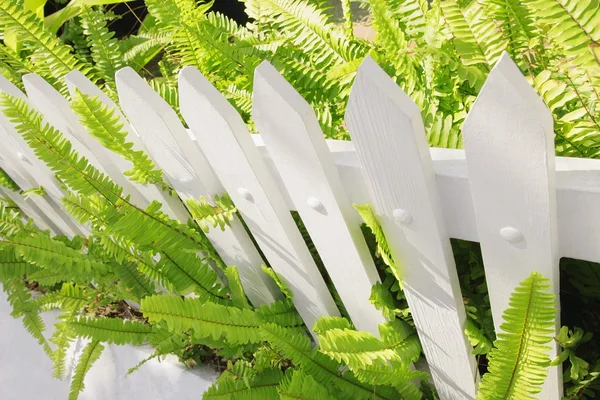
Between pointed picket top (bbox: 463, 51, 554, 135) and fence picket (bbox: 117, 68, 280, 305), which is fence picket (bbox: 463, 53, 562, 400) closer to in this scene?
pointed picket top (bbox: 463, 51, 554, 135)

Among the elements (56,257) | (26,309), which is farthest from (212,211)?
(26,309)

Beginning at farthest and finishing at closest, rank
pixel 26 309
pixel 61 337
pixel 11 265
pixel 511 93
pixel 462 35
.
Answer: pixel 26 309 → pixel 61 337 → pixel 11 265 → pixel 462 35 → pixel 511 93

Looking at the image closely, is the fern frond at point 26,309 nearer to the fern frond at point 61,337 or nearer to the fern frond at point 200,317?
the fern frond at point 61,337

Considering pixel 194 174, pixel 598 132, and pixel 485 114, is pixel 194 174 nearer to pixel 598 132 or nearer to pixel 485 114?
pixel 485 114

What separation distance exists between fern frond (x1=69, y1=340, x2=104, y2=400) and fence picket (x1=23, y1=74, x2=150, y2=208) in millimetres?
546

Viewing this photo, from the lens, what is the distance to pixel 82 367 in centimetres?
187

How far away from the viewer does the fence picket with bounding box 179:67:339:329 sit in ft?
3.90

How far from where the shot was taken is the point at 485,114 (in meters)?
0.83

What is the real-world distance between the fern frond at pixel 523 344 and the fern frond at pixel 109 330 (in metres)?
1.07

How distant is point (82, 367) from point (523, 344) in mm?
1516

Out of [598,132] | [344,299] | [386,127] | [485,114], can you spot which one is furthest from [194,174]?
[598,132]

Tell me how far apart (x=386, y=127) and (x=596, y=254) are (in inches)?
16.7

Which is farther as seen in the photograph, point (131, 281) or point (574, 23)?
point (131, 281)

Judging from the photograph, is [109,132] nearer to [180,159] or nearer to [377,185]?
[180,159]
